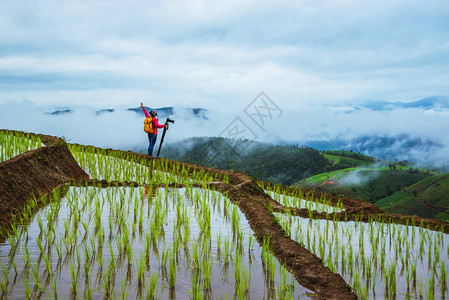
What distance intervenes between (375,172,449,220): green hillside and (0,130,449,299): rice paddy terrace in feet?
130

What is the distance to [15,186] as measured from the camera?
294 inches

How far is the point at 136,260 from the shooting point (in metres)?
4.23

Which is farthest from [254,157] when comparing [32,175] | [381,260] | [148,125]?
[381,260]

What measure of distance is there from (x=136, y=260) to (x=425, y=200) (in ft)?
165

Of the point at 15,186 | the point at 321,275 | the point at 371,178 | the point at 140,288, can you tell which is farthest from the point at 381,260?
the point at 371,178

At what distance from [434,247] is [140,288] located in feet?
14.5

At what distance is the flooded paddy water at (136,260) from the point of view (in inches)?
150

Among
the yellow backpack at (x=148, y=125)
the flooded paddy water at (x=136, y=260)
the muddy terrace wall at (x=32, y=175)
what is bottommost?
the flooded paddy water at (x=136, y=260)

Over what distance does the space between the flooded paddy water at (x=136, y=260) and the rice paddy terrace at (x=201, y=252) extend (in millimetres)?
15

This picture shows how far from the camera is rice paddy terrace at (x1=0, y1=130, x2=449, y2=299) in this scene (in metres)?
3.91

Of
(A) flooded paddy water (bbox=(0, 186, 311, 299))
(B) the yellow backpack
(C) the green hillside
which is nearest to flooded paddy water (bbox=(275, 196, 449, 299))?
(A) flooded paddy water (bbox=(0, 186, 311, 299))

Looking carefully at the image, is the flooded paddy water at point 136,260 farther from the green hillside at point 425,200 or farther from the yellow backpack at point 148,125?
the green hillside at point 425,200

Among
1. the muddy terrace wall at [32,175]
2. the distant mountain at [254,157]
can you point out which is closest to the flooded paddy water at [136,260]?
the muddy terrace wall at [32,175]

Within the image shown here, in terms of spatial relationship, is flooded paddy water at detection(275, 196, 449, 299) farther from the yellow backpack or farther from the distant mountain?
the distant mountain
